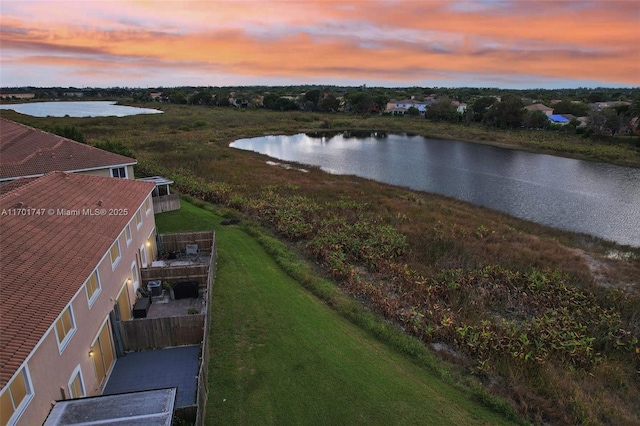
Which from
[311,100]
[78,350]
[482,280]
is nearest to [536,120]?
[311,100]

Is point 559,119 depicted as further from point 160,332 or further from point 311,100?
point 160,332

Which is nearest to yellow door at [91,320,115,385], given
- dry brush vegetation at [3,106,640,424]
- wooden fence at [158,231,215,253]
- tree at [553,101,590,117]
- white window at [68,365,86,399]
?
white window at [68,365,86,399]

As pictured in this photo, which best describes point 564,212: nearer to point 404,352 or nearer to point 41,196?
point 404,352

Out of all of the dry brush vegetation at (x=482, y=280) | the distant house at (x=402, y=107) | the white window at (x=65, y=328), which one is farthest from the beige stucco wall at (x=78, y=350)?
the distant house at (x=402, y=107)

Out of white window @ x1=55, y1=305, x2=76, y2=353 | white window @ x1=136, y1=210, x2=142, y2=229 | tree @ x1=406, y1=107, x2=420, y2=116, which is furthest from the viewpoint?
tree @ x1=406, y1=107, x2=420, y2=116

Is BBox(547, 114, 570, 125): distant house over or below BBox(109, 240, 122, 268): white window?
over

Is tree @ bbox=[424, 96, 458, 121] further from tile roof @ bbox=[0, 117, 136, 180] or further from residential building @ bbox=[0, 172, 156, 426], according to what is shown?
residential building @ bbox=[0, 172, 156, 426]

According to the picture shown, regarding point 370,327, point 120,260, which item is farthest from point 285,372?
point 120,260
